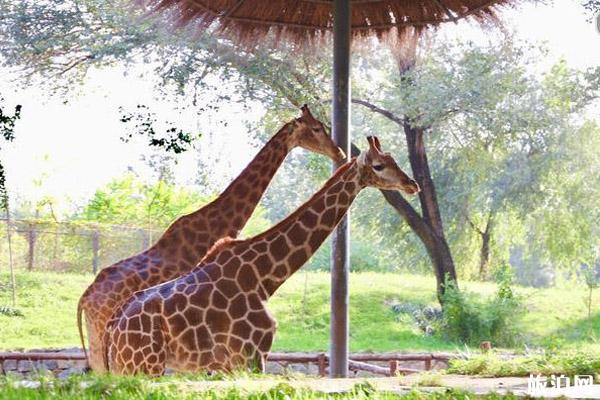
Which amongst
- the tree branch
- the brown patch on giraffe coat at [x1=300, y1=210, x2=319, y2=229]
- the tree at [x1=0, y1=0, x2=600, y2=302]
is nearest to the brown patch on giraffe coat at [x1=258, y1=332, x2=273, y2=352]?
the brown patch on giraffe coat at [x1=300, y1=210, x2=319, y2=229]

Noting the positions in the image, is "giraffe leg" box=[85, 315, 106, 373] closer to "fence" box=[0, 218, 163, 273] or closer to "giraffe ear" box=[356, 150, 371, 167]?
"giraffe ear" box=[356, 150, 371, 167]

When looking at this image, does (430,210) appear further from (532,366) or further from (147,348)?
(147,348)

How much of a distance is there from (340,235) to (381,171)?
770 millimetres

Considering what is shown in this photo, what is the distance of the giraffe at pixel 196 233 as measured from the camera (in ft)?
13.6

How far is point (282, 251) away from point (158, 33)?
294 inches

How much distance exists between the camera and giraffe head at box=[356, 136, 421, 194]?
12.2 ft

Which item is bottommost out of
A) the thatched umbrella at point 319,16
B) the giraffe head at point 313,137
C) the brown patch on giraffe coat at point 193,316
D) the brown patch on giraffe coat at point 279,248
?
the brown patch on giraffe coat at point 193,316

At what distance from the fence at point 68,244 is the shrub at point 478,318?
3.99 m

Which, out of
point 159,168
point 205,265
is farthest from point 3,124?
point 159,168

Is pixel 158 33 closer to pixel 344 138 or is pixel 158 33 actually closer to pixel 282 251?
pixel 344 138

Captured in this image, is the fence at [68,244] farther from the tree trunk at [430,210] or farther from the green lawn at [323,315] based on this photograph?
the tree trunk at [430,210]

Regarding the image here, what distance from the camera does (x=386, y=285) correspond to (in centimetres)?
1369

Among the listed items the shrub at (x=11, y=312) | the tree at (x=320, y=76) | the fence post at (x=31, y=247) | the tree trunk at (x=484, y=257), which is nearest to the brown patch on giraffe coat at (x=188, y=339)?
the tree at (x=320, y=76)

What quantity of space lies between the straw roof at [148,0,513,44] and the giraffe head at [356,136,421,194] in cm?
162
